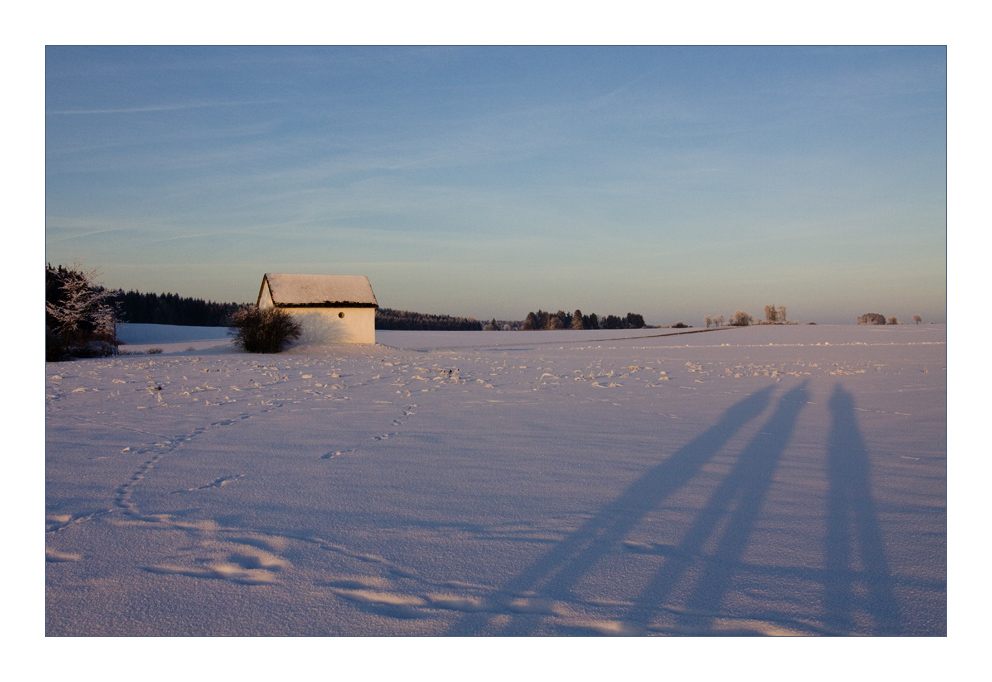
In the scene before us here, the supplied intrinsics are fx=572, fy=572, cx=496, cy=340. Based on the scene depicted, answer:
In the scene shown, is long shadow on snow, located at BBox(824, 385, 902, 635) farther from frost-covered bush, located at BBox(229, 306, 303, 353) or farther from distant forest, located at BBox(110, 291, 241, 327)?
distant forest, located at BBox(110, 291, 241, 327)

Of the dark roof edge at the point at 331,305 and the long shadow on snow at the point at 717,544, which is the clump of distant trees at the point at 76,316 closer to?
the dark roof edge at the point at 331,305

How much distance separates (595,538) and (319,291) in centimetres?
2502

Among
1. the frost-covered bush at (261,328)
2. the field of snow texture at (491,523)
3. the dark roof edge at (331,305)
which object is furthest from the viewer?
the dark roof edge at (331,305)

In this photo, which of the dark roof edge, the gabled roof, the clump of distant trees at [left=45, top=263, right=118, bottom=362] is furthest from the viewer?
the gabled roof

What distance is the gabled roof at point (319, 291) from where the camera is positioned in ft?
84.0

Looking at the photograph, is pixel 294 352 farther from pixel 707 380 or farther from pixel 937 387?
pixel 937 387

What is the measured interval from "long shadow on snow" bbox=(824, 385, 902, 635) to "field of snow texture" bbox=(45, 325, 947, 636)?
14 mm

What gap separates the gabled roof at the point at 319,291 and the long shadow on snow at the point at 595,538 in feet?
73.8

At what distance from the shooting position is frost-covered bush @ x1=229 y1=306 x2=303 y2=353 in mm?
22734

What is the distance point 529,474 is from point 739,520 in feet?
5.41

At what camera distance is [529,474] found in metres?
4.69

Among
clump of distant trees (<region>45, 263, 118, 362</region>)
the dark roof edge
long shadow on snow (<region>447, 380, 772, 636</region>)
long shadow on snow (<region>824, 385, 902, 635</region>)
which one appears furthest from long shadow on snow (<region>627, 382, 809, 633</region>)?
the dark roof edge

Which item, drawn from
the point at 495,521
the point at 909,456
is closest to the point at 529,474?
the point at 495,521

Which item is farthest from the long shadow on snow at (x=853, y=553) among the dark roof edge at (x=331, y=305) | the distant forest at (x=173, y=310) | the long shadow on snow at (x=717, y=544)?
the distant forest at (x=173, y=310)
